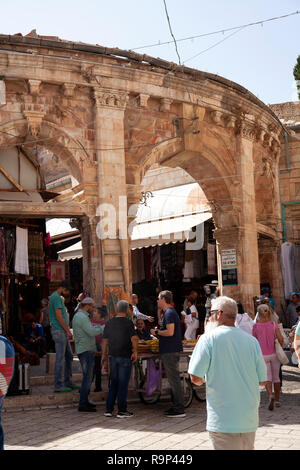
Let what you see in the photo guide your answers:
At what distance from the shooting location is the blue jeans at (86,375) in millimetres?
8273

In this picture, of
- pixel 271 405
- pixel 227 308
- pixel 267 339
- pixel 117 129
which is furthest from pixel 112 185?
pixel 227 308

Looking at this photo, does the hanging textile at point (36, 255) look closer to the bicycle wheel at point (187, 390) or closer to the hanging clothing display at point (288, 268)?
the bicycle wheel at point (187, 390)

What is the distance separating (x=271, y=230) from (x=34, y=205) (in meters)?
8.14

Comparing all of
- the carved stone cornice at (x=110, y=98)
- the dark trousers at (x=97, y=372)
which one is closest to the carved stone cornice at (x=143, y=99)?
the carved stone cornice at (x=110, y=98)

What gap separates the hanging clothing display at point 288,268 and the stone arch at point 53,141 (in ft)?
26.3

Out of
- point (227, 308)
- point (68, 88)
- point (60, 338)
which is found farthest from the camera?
point (68, 88)

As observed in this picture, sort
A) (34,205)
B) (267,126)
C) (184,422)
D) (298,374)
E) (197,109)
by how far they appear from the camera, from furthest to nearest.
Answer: (267,126) → (197,109) → (34,205) → (298,374) → (184,422)

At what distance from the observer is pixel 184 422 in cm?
752

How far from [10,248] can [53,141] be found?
2.40 meters

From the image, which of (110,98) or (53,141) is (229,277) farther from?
(53,141)

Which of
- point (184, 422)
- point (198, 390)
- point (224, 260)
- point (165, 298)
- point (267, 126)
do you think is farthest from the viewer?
point (267, 126)

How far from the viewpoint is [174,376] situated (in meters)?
8.07
